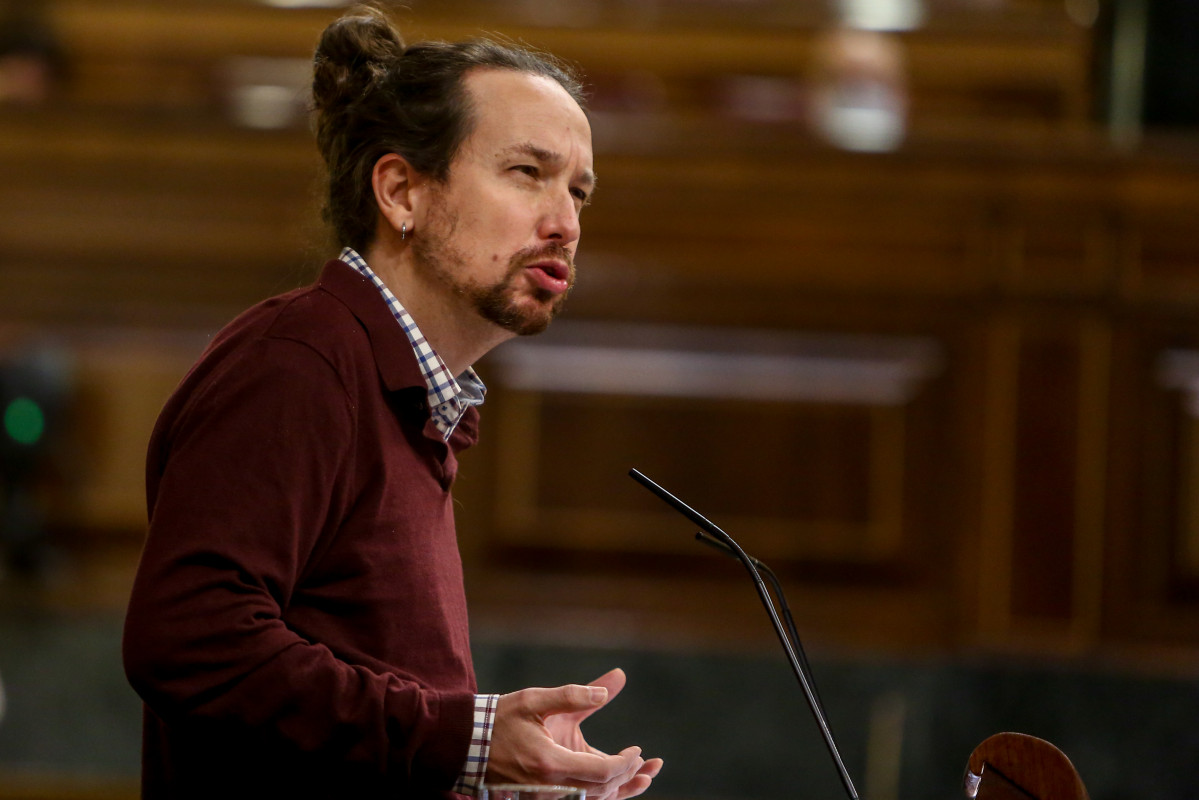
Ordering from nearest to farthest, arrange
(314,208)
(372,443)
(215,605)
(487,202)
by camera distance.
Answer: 1. (215,605)
2. (372,443)
3. (487,202)
4. (314,208)

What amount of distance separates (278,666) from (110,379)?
2418 millimetres

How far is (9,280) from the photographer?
3219 mm

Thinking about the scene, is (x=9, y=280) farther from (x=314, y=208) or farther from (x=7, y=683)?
(x=314, y=208)

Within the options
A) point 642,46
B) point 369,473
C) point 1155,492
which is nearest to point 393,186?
point 369,473

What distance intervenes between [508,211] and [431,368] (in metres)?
0.15

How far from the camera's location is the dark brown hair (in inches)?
49.2

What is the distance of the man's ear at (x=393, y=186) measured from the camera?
127 cm

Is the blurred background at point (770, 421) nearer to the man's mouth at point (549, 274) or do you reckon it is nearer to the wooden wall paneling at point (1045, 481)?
the wooden wall paneling at point (1045, 481)

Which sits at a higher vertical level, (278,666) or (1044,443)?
(278,666)

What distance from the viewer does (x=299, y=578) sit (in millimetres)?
1059

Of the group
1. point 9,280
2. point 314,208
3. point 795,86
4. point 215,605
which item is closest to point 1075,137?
point 795,86

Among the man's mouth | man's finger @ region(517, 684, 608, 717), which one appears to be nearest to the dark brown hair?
the man's mouth

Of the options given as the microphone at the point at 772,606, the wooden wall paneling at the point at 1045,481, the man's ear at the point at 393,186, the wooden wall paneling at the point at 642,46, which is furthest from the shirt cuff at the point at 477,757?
the wooden wall paneling at the point at 642,46

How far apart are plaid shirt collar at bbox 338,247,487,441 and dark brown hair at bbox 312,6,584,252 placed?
0.30 ft
